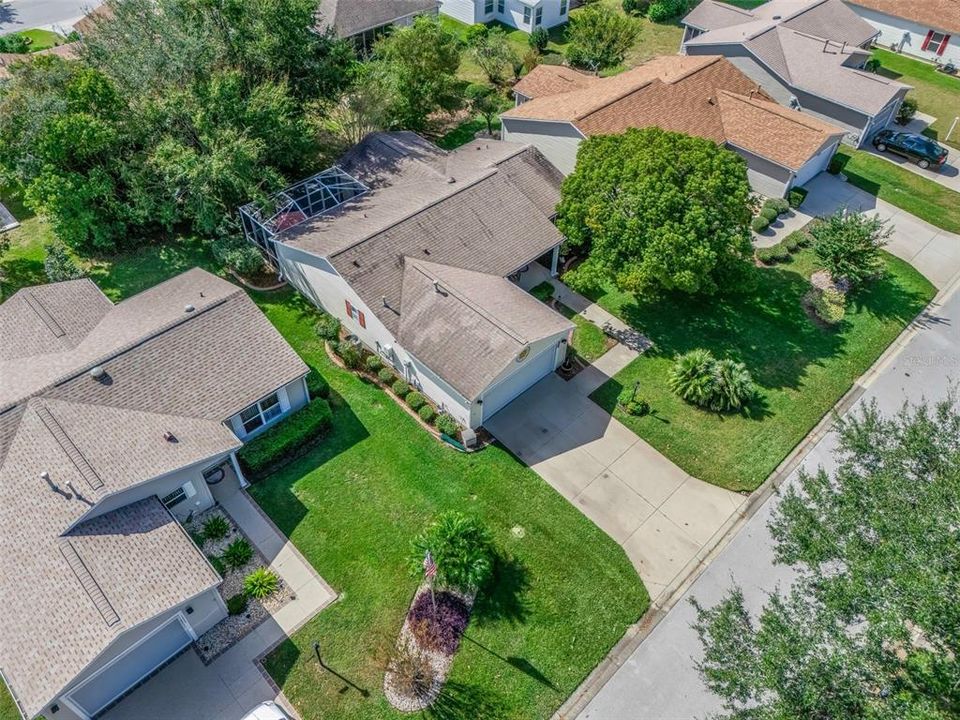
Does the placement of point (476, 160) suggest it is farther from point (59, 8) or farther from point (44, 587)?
point (59, 8)

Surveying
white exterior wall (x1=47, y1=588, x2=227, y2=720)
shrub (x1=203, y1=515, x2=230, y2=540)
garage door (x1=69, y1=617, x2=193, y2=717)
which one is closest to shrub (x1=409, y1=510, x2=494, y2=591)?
white exterior wall (x1=47, y1=588, x2=227, y2=720)

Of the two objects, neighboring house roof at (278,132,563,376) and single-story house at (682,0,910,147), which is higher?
single-story house at (682,0,910,147)

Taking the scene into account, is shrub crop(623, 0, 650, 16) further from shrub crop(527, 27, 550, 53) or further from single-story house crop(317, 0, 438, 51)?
single-story house crop(317, 0, 438, 51)

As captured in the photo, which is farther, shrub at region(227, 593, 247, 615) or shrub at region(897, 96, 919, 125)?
shrub at region(897, 96, 919, 125)

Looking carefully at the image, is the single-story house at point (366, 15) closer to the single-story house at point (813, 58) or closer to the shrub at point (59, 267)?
the single-story house at point (813, 58)

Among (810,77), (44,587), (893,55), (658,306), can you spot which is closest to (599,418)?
(658,306)

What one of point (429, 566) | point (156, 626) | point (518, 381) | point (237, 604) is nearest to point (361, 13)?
point (518, 381)
